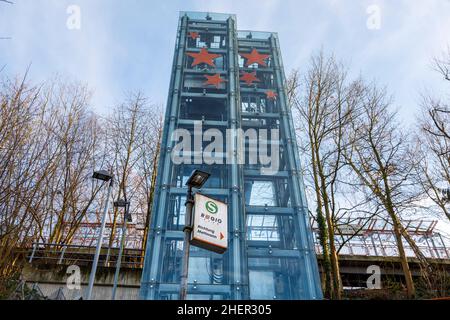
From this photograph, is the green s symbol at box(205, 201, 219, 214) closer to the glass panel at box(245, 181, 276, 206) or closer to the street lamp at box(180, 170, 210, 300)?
Result: the street lamp at box(180, 170, 210, 300)

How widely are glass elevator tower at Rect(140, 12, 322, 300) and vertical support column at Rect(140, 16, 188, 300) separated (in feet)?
0.10

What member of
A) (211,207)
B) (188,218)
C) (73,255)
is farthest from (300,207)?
(73,255)

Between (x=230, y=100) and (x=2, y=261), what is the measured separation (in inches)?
440

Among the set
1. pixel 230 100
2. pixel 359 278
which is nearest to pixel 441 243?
pixel 359 278

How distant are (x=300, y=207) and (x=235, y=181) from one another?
8.04 feet

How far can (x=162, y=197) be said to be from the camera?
11359mm

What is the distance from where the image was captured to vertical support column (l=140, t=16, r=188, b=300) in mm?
9492

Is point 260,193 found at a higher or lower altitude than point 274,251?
higher

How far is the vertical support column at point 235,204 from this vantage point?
9.84 meters

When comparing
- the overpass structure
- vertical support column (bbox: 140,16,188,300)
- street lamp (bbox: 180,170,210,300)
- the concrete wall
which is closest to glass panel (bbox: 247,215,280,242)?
the overpass structure

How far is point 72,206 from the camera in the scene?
16953 millimetres

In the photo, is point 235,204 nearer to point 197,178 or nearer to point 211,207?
point 211,207

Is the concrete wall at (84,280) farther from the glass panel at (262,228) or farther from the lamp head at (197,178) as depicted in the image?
the lamp head at (197,178)
